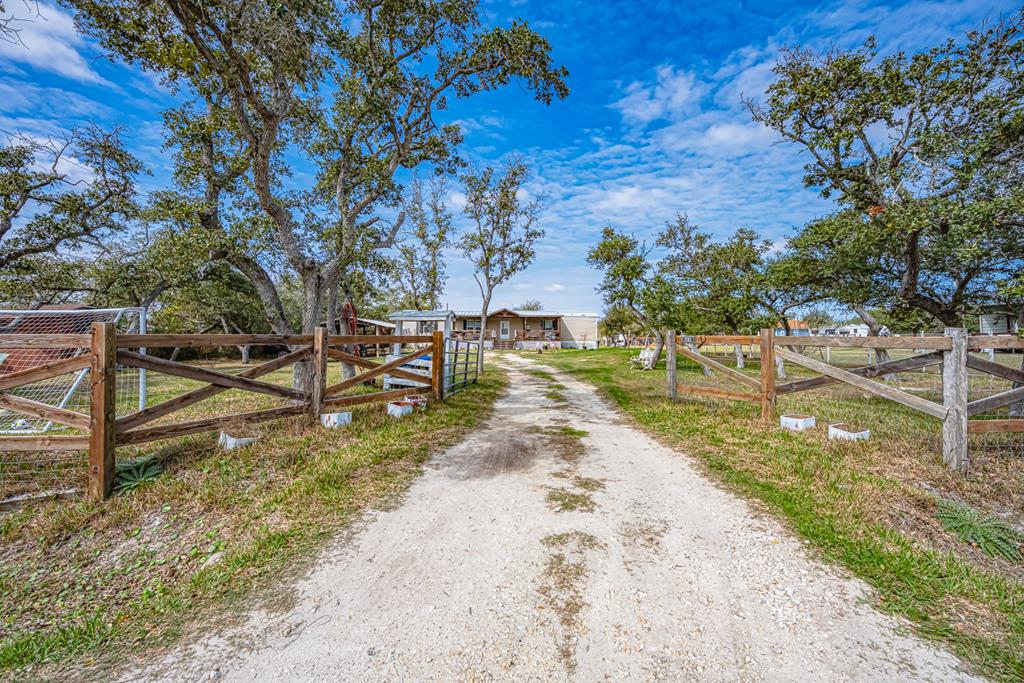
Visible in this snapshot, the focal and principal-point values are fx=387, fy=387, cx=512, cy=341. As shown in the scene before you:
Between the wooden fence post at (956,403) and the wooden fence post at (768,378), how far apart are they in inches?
82.5

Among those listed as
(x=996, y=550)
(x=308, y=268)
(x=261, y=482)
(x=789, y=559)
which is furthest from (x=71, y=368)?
(x=996, y=550)

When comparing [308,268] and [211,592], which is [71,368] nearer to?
[211,592]

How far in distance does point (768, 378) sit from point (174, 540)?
7.95 metres

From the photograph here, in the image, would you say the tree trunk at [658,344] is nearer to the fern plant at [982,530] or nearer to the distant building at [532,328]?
the fern plant at [982,530]

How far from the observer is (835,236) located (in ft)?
28.4

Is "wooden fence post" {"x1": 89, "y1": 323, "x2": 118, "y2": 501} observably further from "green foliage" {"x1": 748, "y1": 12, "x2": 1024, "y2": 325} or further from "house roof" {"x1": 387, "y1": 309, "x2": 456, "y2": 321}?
"green foliage" {"x1": 748, "y1": 12, "x2": 1024, "y2": 325}

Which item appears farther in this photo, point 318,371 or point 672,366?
point 672,366

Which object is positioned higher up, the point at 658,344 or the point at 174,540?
the point at 658,344

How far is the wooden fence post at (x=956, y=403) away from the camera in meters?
4.34

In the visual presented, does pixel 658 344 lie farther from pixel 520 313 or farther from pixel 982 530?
pixel 520 313

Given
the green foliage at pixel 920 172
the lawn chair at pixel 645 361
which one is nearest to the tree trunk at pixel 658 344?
the lawn chair at pixel 645 361

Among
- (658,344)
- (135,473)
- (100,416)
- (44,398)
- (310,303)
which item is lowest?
(135,473)

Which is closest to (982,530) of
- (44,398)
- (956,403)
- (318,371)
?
(956,403)

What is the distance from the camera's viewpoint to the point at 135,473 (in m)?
4.16
